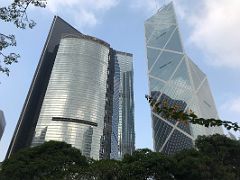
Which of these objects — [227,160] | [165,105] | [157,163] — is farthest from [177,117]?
[227,160]

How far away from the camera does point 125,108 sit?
187 m

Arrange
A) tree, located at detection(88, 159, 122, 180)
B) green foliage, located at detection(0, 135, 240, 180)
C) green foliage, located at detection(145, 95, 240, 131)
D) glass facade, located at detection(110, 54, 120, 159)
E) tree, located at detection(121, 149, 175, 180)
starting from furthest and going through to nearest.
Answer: glass facade, located at detection(110, 54, 120, 159) → green foliage, located at detection(0, 135, 240, 180) → tree, located at detection(88, 159, 122, 180) → tree, located at detection(121, 149, 175, 180) → green foliage, located at detection(145, 95, 240, 131)

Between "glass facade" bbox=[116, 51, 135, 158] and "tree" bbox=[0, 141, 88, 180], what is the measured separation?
123 meters

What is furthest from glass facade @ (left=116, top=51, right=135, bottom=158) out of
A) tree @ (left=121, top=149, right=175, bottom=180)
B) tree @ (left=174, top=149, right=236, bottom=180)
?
tree @ (left=121, top=149, right=175, bottom=180)

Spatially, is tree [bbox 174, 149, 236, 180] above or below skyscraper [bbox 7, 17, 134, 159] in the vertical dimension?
below

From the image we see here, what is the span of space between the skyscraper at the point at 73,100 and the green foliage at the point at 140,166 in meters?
82.3

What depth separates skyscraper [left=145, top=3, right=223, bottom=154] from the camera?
118m

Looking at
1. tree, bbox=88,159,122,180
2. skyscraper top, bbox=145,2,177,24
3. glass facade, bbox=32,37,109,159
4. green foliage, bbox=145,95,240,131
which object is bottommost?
green foliage, bbox=145,95,240,131

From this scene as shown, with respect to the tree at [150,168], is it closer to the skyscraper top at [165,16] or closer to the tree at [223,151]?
the tree at [223,151]

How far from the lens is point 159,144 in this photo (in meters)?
124

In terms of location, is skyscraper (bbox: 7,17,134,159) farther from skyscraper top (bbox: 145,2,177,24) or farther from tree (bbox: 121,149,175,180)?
tree (bbox: 121,149,175,180)

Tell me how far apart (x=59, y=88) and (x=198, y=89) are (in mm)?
53440

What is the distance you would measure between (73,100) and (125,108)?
57.5 m

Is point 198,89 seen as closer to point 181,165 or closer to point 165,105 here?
point 181,165
